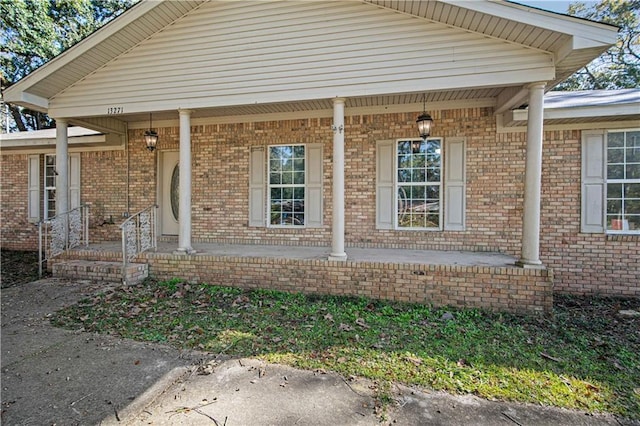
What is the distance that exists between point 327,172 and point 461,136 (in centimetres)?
281

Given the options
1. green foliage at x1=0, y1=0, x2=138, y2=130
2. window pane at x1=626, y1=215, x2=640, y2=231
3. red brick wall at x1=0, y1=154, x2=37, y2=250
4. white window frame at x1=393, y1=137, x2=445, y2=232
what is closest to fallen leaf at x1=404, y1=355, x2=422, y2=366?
white window frame at x1=393, y1=137, x2=445, y2=232

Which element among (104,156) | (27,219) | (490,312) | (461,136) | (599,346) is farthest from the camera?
(27,219)

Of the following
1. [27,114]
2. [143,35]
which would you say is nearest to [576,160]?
[143,35]

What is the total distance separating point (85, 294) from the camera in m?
5.16

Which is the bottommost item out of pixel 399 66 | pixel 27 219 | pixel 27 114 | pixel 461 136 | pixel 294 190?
pixel 27 219

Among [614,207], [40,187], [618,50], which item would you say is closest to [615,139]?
[614,207]

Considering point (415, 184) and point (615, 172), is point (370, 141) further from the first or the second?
point (615, 172)

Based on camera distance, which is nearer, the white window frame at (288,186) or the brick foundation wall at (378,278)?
the brick foundation wall at (378,278)

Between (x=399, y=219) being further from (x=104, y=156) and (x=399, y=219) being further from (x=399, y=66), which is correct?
(x=104, y=156)

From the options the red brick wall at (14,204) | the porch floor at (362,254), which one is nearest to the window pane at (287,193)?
the porch floor at (362,254)

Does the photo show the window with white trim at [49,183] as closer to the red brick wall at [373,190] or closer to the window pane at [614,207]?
the red brick wall at [373,190]

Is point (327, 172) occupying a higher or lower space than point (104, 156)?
lower

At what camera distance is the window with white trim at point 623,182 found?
19.0 ft

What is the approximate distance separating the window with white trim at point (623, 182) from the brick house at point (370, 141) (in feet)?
0.09
